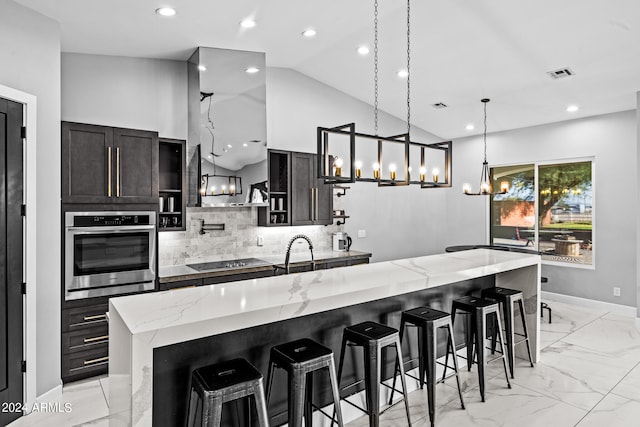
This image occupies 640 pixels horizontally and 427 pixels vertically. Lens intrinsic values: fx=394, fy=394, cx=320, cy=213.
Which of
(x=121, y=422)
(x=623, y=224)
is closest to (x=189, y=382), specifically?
(x=121, y=422)

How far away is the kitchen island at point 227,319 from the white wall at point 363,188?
2934 millimetres

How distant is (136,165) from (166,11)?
1403 millimetres

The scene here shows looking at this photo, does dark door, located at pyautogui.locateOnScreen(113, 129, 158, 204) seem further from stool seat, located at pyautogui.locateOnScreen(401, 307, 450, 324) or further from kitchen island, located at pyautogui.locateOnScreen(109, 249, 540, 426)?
stool seat, located at pyautogui.locateOnScreen(401, 307, 450, 324)

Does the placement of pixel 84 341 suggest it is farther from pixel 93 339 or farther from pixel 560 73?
pixel 560 73

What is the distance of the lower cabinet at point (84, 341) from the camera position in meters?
3.38

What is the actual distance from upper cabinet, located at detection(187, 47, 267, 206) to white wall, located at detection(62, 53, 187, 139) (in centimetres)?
19

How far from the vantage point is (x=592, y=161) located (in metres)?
5.71

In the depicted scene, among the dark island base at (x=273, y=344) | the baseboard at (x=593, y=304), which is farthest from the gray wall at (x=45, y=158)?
the baseboard at (x=593, y=304)

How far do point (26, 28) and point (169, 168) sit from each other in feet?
6.04

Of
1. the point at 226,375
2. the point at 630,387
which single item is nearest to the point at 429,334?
the point at 226,375

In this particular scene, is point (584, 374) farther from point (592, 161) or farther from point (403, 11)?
point (403, 11)

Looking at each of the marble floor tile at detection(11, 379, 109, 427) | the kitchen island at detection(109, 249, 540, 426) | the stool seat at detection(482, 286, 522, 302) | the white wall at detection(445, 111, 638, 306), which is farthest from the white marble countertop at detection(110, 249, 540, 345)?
the white wall at detection(445, 111, 638, 306)

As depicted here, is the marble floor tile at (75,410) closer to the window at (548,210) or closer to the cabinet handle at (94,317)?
the cabinet handle at (94,317)

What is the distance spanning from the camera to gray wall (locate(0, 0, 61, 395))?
115 inches
